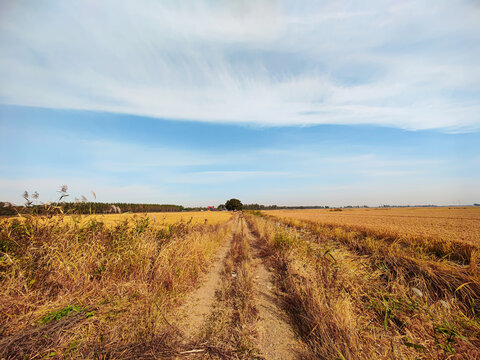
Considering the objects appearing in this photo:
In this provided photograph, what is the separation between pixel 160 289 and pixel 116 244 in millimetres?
1527

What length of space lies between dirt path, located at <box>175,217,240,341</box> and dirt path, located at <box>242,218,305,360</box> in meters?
1.04

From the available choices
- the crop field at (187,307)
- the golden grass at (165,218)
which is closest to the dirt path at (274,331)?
the crop field at (187,307)

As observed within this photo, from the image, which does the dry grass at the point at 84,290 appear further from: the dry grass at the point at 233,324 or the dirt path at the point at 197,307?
the dry grass at the point at 233,324

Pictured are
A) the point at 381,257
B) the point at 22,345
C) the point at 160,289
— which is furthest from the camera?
the point at 381,257

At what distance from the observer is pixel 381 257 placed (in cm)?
613

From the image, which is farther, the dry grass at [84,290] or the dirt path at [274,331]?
the dirt path at [274,331]

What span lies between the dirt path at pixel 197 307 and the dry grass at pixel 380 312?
1731mm

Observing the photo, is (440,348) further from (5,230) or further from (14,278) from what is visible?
(5,230)

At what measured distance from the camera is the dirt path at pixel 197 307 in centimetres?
298

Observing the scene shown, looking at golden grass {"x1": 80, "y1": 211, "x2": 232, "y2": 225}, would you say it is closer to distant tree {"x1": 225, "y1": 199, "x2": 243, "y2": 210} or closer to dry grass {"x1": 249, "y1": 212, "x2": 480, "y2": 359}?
dry grass {"x1": 249, "y1": 212, "x2": 480, "y2": 359}

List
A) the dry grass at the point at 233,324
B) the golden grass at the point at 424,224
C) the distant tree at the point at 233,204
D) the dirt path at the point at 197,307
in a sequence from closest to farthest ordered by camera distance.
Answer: the dry grass at the point at 233,324 < the dirt path at the point at 197,307 < the golden grass at the point at 424,224 < the distant tree at the point at 233,204

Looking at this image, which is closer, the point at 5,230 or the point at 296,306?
the point at 5,230

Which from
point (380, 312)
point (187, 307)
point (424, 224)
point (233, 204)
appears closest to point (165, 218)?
point (187, 307)

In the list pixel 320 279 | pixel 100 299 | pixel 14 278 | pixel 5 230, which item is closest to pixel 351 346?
pixel 320 279
